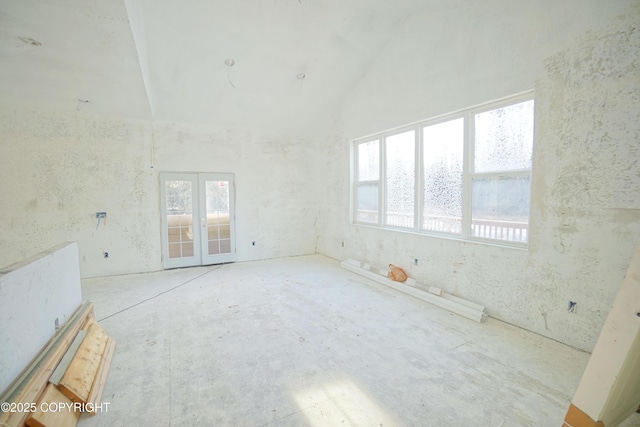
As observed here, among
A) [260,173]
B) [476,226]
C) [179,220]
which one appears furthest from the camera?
[260,173]

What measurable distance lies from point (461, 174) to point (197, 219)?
15.6 feet

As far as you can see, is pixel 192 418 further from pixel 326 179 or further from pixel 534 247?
pixel 326 179

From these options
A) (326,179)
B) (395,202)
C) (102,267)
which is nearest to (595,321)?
(395,202)

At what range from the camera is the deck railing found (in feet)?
10.4

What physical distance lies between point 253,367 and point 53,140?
4.96 m

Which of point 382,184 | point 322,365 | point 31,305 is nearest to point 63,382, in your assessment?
point 31,305

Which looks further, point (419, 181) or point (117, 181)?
point (117, 181)

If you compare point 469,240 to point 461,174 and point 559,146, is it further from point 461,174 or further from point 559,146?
point 559,146

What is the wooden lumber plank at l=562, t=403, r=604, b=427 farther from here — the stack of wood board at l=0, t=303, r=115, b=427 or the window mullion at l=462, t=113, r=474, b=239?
the stack of wood board at l=0, t=303, r=115, b=427

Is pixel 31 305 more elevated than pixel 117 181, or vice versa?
pixel 117 181

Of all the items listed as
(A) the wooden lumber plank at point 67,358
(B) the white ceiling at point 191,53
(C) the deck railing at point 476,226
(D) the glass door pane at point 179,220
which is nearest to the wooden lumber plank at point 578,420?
(C) the deck railing at point 476,226

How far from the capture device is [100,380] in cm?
217

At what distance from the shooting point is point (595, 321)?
2.56m

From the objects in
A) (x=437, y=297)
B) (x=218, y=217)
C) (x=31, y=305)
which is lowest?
(x=437, y=297)
